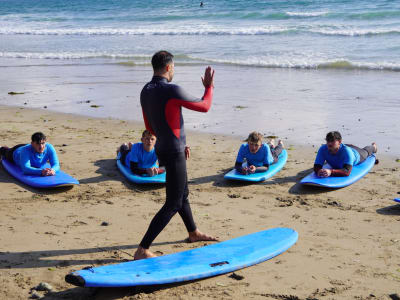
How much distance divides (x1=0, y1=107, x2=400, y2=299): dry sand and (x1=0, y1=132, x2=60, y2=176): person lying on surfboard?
1.05 ft

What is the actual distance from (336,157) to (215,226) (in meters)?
2.91

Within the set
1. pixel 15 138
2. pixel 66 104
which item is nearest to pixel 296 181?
pixel 15 138

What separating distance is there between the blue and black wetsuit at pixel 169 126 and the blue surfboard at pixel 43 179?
9.34 feet

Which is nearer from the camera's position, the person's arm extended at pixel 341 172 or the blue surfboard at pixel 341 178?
the blue surfboard at pixel 341 178

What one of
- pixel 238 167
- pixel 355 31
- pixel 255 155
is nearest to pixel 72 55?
pixel 355 31

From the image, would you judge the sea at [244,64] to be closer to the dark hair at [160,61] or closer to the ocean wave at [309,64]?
the ocean wave at [309,64]

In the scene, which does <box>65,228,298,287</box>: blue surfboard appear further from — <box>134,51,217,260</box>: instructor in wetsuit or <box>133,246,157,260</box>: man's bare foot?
<box>134,51,217,260</box>: instructor in wetsuit

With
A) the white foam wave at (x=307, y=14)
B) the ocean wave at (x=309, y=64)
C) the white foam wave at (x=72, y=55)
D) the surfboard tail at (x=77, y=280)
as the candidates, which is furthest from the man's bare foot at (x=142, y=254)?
the white foam wave at (x=307, y=14)

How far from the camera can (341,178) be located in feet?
27.8

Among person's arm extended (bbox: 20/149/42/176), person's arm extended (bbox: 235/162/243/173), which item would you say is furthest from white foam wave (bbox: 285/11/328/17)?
person's arm extended (bbox: 20/149/42/176)

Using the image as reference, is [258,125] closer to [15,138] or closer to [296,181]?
[296,181]

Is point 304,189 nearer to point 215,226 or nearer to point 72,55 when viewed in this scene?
point 215,226

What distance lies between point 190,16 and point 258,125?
2760 centimetres

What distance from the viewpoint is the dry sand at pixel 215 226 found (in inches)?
205
